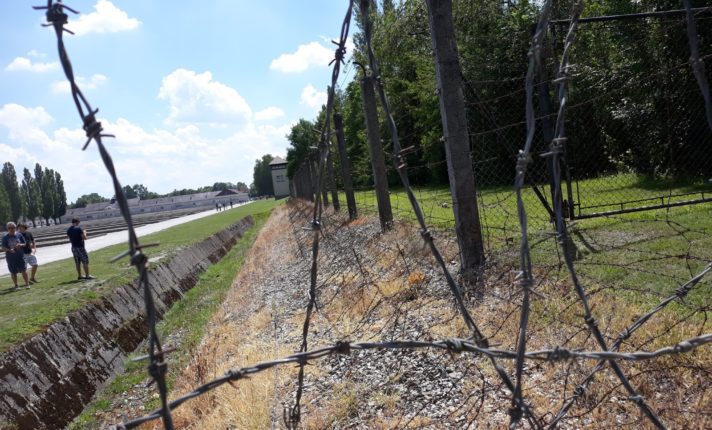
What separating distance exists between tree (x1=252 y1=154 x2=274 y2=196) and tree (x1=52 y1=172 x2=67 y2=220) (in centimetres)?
5859

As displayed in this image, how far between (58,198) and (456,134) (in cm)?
13757

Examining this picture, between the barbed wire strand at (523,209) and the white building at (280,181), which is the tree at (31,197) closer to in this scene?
the white building at (280,181)

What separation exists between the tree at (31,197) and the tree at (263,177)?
6677cm

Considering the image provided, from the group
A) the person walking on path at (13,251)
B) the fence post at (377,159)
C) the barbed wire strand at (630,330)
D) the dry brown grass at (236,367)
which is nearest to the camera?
the barbed wire strand at (630,330)

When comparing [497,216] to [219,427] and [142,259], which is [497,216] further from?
[142,259]

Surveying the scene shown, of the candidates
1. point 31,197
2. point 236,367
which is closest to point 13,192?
point 31,197

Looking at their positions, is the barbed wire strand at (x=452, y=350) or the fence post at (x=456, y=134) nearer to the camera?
the barbed wire strand at (x=452, y=350)

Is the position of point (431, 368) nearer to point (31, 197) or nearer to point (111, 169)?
point (111, 169)

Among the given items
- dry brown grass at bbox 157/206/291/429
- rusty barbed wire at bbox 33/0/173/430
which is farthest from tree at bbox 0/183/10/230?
rusty barbed wire at bbox 33/0/173/430

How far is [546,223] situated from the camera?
8539 mm

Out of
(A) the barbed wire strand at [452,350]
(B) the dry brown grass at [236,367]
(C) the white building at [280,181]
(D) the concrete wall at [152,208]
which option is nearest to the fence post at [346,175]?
(B) the dry brown grass at [236,367]

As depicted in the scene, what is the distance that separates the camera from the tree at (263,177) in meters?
167

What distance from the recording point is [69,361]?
8195 millimetres

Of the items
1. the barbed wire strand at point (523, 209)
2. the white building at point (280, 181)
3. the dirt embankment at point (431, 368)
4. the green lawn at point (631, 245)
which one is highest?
the white building at point (280, 181)
